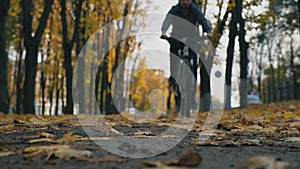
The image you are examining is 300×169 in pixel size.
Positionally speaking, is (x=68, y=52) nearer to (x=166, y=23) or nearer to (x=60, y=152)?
(x=166, y=23)

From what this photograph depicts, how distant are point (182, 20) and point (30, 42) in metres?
8.17

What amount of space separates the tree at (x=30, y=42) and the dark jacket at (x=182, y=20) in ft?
24.4

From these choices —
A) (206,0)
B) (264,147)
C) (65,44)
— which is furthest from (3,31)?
(264,147)

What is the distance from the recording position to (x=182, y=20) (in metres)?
8.93

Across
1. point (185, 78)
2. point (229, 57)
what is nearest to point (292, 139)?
point (185, 78)

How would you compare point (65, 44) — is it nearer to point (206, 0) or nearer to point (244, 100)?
point (206, 0)

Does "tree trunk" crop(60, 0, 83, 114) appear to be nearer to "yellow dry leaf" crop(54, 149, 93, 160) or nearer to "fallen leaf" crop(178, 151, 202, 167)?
"yellow dry leaf" crop(54, 149, 93, 160)

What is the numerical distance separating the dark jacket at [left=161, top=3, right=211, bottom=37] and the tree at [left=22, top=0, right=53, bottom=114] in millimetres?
7424

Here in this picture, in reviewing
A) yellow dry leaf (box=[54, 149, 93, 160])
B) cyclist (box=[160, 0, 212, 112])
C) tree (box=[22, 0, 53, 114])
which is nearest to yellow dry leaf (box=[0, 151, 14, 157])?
yellow dry leaf (box=[54, 149, 93, 160])

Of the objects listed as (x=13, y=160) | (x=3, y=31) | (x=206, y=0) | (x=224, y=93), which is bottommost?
(x=13, y=160)

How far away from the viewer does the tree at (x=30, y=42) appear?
51.1 feet

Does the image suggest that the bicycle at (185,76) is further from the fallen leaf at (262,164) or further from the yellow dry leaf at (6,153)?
the fallen leaf at (262,164)

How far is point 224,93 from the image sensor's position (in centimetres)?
1712

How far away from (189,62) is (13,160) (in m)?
7.44
